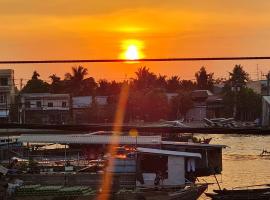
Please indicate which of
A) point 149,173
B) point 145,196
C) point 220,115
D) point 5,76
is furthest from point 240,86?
point 145,196

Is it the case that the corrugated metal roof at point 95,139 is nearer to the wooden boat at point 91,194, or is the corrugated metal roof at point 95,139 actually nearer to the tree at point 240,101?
the wooden boat at point 91,194

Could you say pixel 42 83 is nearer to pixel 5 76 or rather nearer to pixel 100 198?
pixel 5 76

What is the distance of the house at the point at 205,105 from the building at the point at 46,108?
32.8ft

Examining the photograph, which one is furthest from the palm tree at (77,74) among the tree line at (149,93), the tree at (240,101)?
the tree at (240,101)

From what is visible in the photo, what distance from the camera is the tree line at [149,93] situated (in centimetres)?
3909

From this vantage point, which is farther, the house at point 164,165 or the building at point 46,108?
the building at point 46,108

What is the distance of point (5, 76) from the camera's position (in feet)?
125

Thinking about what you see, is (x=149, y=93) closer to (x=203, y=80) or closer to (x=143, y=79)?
(x=143, y=79)

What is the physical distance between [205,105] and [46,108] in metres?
13.2

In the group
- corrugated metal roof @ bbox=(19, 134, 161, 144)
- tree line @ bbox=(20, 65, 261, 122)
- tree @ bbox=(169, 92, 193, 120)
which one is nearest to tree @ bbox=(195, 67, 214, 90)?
tree line @ bbox=(20, 65, 261, 122)

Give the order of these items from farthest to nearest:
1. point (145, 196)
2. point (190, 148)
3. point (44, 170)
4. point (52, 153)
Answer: point (52, 153) → point (190, 148) → point (44, 170) → point (145, 196)

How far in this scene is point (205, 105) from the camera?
4456cm

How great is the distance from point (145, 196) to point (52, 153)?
9870 millimetres

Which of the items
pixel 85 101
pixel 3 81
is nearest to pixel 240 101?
pixel 85 101
